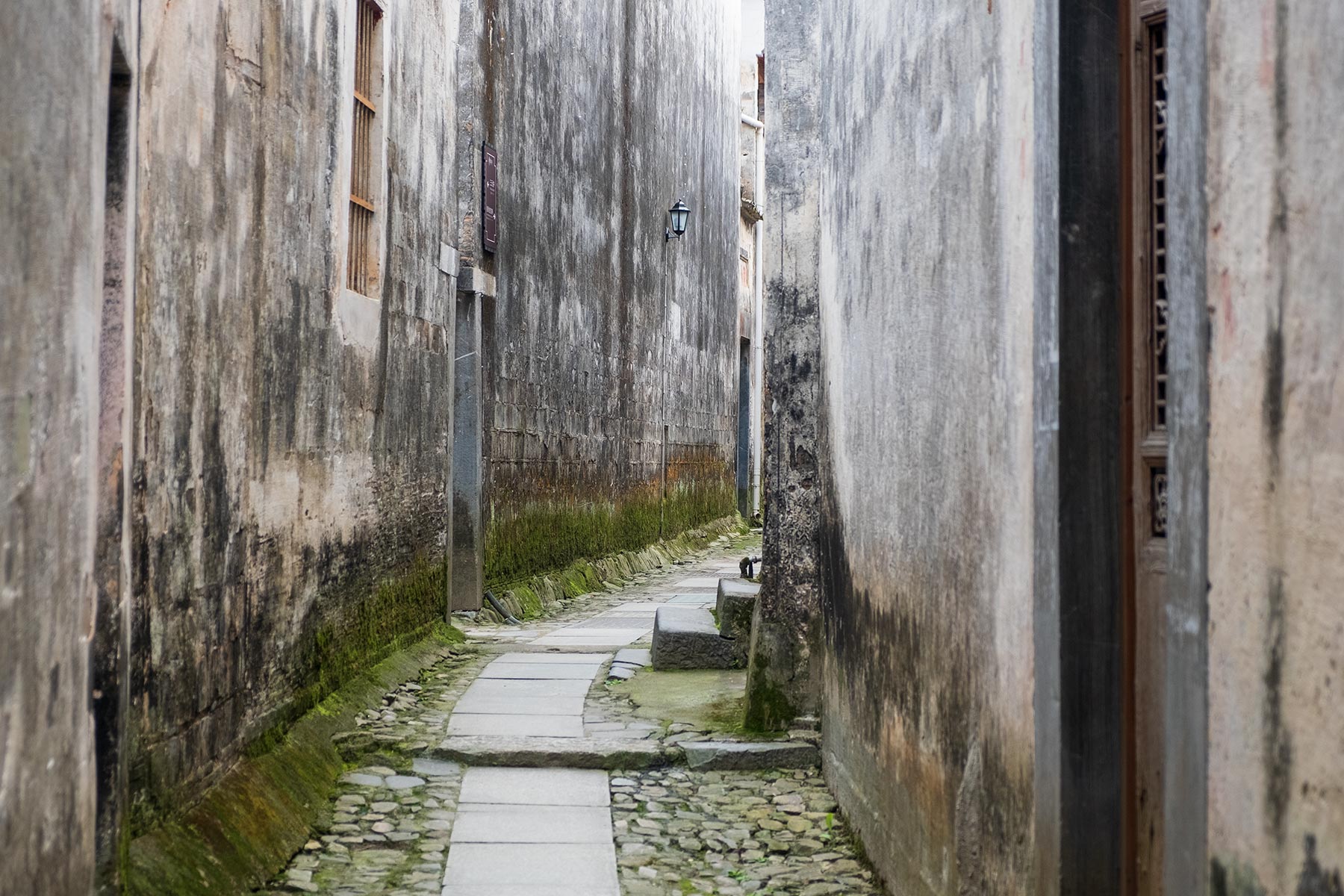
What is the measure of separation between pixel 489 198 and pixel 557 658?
318 centimetres

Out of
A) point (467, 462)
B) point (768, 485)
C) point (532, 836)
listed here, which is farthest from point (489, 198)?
point (532, 836)

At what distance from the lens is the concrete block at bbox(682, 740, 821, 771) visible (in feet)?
18.2

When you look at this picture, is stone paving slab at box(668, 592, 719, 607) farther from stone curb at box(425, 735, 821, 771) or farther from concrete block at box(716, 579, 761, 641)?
stone curb at box(425, 735, 821, 771)

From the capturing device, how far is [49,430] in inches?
97.2

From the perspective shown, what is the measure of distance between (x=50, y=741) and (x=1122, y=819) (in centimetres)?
194

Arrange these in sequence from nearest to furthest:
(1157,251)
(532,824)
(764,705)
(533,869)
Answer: (1157,251)
(533,869)
(532,824)
(764,705)

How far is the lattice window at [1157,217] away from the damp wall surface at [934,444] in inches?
8.5

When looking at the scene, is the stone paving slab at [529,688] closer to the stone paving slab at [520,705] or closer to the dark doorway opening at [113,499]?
the stone paving slab at [520,705]

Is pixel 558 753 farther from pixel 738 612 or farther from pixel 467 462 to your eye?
pixel 467 462

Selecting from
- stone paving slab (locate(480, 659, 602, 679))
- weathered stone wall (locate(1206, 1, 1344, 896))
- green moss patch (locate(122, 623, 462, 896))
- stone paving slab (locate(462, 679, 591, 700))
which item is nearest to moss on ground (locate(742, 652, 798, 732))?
stone paving slab (locate(462, 679, 591, 700))

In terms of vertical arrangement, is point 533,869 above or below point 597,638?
below

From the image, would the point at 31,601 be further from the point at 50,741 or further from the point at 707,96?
the point at 707,96

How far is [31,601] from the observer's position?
2.40 meters

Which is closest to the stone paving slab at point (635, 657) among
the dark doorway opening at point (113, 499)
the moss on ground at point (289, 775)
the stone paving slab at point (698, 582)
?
the moss on ground at point (289, 775)
